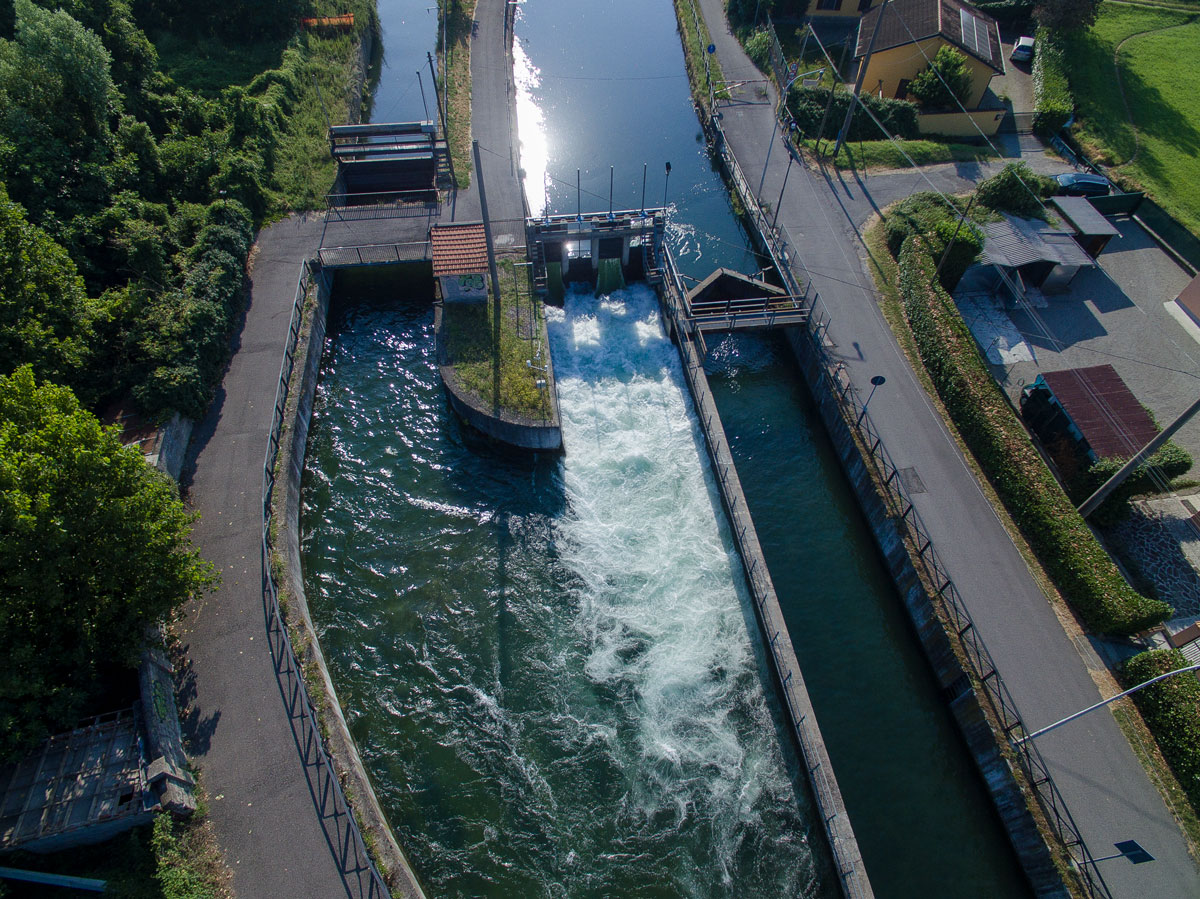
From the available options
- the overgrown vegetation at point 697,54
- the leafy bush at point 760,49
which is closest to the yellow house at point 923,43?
the leafy bush at point 760,49

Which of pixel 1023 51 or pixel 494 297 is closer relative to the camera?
pixel 494 297

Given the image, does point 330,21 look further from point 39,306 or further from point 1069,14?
point 1069,14

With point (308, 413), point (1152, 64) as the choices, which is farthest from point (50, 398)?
point (1152, 64)

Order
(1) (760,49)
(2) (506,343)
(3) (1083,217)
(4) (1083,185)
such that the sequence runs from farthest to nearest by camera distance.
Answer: (1) (760,49) < (4) (1083,185) < (3) (1083,217) < (2) (506,343)

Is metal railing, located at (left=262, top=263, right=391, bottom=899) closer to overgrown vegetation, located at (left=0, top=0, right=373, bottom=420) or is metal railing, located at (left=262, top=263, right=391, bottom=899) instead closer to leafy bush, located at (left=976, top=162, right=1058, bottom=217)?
overgrown vegetation, located at (left=0, top=0, right=373, bottom=420)

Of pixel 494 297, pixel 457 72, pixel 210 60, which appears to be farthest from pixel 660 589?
pixel 210 60

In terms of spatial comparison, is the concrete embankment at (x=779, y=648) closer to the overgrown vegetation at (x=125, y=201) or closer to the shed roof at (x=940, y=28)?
the overgrown vegetation at (x=125, y=201)

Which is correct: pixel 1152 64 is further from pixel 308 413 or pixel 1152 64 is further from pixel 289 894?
pixel 289 894
